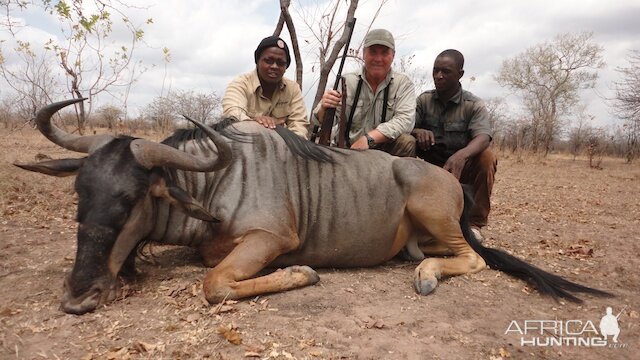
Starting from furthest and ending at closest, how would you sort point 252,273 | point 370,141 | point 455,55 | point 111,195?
point 455,55 → point 370,141 → point 252,273 → point 111,195

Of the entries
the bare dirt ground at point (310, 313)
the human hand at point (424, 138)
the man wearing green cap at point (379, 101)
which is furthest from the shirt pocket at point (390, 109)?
the bare dirt ground at point (310, 313)

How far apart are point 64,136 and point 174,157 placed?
3.03 ft

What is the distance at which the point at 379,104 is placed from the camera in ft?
17.8

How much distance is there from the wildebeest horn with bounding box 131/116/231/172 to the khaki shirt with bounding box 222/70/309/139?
185 centimetres

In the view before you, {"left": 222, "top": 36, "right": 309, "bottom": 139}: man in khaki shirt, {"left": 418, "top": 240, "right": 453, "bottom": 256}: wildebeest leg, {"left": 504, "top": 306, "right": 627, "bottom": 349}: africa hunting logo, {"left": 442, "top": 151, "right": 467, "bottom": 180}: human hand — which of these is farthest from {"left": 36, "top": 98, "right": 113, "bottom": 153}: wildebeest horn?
{"left": 442, "top": 151, "right": 467, "bottom": 180}: human hand

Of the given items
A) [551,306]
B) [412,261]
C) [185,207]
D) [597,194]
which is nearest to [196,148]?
[185,207]

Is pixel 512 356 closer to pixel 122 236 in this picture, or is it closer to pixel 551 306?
pixel 551 306

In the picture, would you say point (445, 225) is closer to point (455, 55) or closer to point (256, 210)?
point (256, 210)

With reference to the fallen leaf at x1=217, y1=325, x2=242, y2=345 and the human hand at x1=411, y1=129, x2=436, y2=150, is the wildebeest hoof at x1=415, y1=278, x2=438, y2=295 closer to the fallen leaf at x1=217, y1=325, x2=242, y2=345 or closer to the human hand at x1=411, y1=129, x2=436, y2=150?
the fallen leaf at x1=217, y1=325, x2=242, y2=345

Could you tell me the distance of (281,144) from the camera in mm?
3852

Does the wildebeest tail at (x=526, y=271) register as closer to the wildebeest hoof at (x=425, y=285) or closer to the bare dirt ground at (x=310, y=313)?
the bare dirt ground at (x=310, y=313)

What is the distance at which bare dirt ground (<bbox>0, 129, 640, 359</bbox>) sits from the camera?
8.18 feet

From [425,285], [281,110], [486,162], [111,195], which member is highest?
[281,110]

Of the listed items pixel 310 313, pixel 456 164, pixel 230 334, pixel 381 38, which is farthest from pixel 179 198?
pixel 381 38
